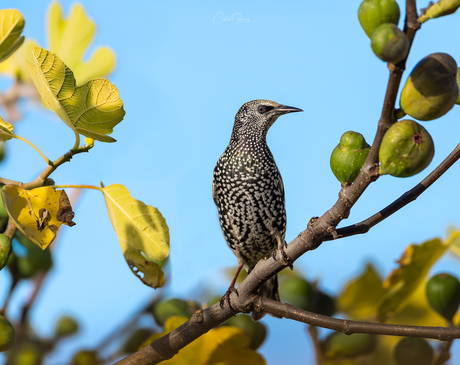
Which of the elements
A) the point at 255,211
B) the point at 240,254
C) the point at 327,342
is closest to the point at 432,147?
the point at 327,342

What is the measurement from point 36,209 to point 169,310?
0.87 meters

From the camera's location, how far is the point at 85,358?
6.12ft

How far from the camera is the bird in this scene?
2605 millimetres

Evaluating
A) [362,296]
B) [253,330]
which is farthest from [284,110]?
[253,330]

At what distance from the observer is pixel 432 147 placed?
100cm

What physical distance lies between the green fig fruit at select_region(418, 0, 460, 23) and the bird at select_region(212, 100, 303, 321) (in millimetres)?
1549

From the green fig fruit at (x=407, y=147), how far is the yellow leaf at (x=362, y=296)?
3.99 ft

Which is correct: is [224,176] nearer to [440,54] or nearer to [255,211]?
[255,211]

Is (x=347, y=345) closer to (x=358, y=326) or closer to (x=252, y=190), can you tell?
(x=358, y=326)

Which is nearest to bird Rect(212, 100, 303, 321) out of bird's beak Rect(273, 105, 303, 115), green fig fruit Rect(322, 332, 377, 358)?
bird's beak Rect(273, 105, 303, 115)

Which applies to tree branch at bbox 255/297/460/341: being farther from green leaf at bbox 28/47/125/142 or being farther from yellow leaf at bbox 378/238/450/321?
green leaf at bbox 28/47/125/142

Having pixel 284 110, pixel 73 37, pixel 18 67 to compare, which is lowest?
pixel 284 110

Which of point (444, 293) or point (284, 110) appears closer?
point (444, 293)

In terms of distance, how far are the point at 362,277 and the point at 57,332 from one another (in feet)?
4.65
